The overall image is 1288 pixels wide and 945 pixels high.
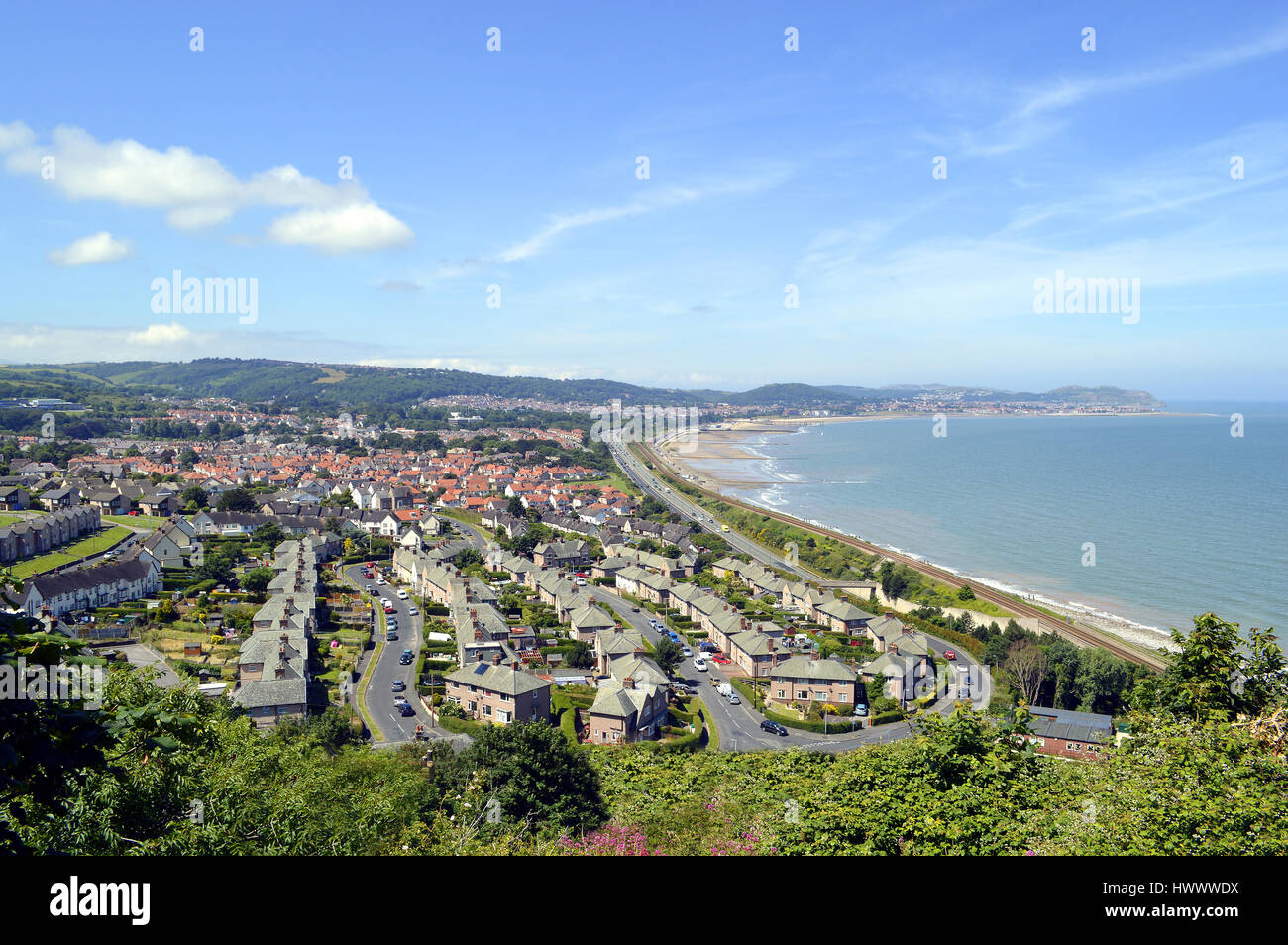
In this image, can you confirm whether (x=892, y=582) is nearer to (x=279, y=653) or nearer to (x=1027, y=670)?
(x=1027, y=670)

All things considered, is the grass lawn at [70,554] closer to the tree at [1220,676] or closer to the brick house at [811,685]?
the brick house at [811,685]

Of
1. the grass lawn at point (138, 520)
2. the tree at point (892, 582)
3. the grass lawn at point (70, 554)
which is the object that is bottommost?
the tree at point (892, 582)

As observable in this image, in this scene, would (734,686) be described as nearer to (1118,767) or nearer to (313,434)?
(1118,767)

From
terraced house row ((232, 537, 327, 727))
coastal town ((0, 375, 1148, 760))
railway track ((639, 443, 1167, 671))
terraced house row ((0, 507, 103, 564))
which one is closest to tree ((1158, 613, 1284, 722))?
coastal town ((0, 375, 1148, 760))

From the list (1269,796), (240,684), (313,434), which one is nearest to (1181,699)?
(1269,796)

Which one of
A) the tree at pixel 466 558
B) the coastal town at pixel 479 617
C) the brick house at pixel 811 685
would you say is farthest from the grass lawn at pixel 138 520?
the brick house at pixel 811 685
